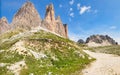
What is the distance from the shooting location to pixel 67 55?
89250 millimetres

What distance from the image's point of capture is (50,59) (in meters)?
81.6

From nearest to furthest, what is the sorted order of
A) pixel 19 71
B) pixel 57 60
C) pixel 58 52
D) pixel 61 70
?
1. pixel 19 71
2. pixel 61 70
3. pixel 57 60
4. pixel 58 52

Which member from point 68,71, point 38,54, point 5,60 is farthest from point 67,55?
point 5,60

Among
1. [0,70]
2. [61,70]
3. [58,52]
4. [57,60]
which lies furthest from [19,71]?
[58,52]

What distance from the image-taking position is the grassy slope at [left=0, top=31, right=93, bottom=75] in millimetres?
70287

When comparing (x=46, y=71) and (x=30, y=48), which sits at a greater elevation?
(x=30, y=48)

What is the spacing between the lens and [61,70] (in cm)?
7206

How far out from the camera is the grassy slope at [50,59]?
70287 millimetres

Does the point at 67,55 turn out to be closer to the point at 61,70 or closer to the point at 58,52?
the point at 58,52

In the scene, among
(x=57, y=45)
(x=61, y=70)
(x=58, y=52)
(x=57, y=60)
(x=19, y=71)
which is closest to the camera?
(x=19, y=71)

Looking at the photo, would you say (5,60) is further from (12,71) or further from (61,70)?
(61,70)

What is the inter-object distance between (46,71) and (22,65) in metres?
8.32

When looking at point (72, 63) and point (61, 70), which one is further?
point (72, 63)

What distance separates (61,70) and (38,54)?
46.8 ft
